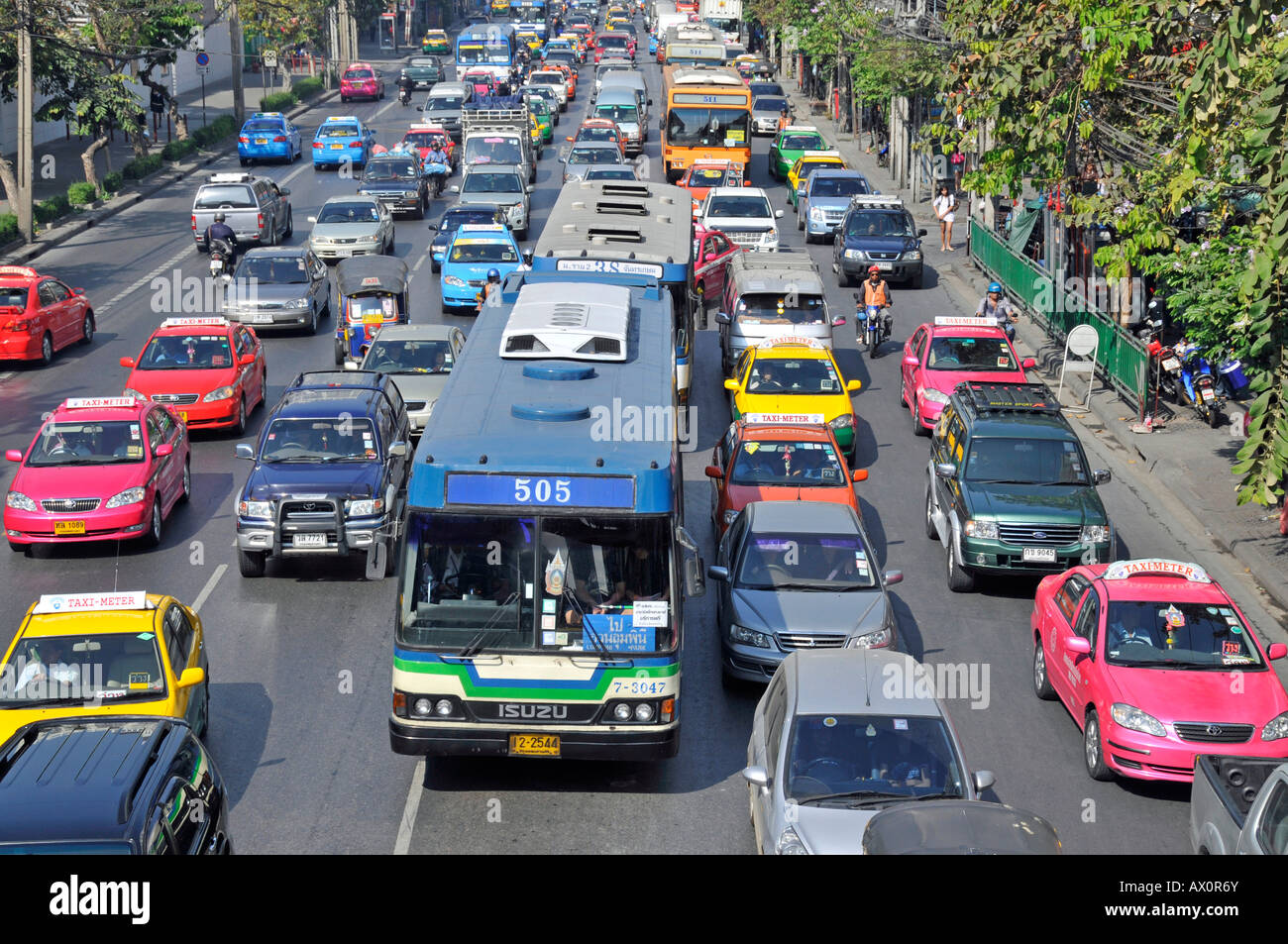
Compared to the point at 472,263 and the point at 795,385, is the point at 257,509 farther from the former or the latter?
the point at 472,263

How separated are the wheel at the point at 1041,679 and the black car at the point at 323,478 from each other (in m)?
7.22

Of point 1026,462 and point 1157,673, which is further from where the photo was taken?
point 1026,462

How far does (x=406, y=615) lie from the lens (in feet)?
39.9

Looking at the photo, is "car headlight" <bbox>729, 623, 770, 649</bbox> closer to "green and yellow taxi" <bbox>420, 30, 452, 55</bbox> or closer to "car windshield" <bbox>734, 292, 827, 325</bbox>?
"car windshield" <bbox>734, 292, 827, 325</bbox>

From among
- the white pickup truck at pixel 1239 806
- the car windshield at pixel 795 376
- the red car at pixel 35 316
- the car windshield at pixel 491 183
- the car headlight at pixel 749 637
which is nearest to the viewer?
the white pickup truck at pixel 1239 806

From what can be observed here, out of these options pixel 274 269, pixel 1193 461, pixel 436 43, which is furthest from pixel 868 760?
pixel 436 43

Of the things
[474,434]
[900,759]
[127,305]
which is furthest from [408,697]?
[127,305]

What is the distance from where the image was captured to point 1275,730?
43.5ft

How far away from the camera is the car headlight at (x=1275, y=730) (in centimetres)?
1323

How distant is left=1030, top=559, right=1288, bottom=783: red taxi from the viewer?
43.4ft

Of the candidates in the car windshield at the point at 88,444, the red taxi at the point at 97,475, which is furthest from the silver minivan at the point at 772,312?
the car windshield at the point at 88,444

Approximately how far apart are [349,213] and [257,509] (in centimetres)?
2128

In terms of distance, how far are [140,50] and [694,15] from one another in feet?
158

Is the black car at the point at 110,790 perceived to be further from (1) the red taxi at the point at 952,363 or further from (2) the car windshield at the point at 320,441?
(1) the red taxi at the point at 952,363
